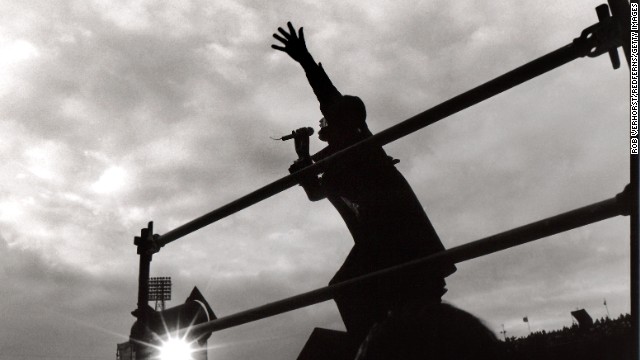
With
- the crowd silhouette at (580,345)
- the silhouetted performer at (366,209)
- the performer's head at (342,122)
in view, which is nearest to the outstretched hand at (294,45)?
the silhouetted performer at (366,209)

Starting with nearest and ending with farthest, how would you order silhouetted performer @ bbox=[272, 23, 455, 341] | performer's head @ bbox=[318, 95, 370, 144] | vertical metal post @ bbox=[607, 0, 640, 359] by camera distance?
vertical metal post @ bbox=[607, 0, 640, 359] < silhouetted performer @ bbox=[272, 23, 455, 341] < performer's head @ bbox=[318, 95, 370, 144]

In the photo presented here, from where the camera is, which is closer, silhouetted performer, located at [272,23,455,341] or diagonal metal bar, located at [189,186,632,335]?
diagonal metal bar, located at [189,186,632,335]

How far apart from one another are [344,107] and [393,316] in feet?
10.4

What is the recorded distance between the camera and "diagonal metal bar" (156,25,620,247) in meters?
1.68

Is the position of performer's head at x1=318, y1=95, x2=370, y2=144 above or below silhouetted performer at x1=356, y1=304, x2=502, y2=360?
above

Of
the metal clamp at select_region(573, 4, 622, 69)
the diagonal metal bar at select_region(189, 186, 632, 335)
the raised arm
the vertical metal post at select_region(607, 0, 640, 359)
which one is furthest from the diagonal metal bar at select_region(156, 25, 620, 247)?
the raised arm

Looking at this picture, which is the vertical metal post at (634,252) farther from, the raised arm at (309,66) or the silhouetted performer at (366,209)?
the raised arm at (309,66)

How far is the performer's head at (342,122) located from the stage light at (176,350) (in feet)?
7.12

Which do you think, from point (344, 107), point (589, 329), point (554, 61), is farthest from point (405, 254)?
point (589, 329)

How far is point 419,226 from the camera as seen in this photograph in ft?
12.1

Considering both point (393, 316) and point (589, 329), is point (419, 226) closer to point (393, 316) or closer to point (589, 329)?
point (393, 316)

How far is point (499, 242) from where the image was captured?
1633 millimetres

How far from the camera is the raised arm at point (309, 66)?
3.85m

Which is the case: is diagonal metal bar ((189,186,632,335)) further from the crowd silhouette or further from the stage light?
the stage light
